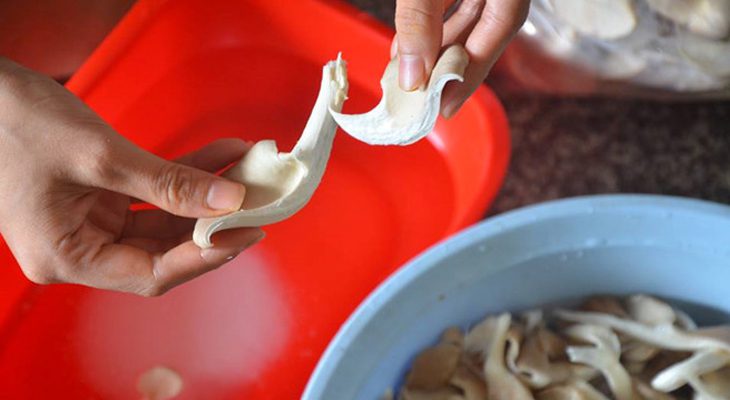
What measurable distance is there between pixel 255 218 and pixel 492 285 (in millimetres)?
255

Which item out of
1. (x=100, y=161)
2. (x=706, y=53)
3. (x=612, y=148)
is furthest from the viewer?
(x=612, y=148)

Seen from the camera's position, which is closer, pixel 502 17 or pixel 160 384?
pixel 502 17

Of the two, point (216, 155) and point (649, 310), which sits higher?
point (216, 155)

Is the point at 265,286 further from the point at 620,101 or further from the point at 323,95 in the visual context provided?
the point at 620,101

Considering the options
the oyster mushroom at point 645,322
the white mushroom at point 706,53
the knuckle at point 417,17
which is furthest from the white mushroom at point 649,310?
the knuckle at point 417,17

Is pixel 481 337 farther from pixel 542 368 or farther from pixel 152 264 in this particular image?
pixel 152 264

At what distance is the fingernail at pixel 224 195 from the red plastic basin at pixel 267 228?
0.86 feet

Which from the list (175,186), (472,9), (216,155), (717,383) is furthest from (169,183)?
(717,383)

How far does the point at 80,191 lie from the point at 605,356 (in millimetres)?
444

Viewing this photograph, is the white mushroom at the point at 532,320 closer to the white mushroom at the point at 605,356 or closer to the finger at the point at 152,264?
the white mushroom at the point at 605,356

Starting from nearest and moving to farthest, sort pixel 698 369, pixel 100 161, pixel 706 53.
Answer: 1. pixel 100 161
2. pixel 698 369
3. pixel 706 53

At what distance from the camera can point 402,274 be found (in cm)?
61

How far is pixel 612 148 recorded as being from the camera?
0.86 metres

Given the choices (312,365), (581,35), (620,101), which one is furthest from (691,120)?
(312,365)
